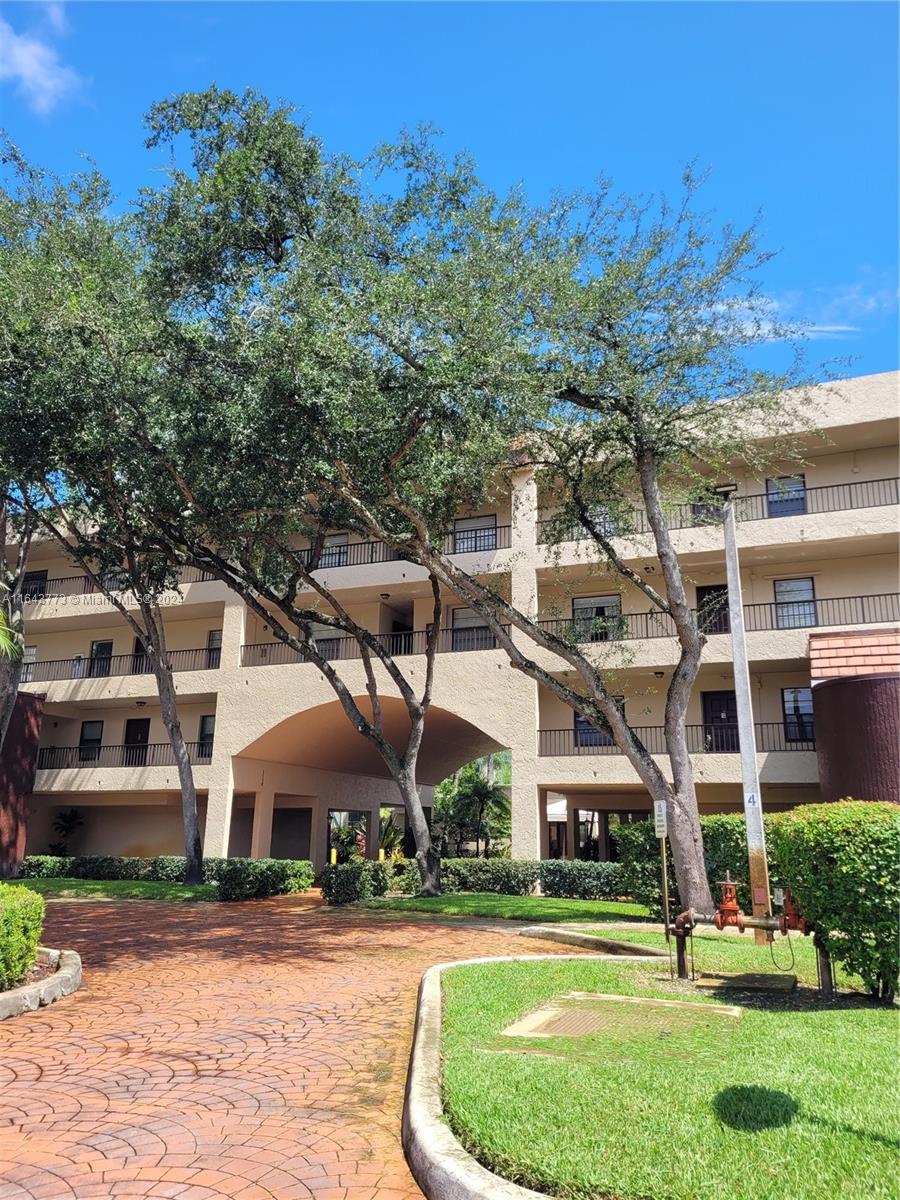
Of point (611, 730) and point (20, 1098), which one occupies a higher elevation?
point (611, 730)

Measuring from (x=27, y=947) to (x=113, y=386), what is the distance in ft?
33.2

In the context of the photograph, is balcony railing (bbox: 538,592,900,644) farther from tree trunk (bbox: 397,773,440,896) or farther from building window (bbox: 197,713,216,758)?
building window (bbox: 197,713,216,758)

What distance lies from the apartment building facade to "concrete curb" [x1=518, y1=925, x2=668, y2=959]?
6.30 m

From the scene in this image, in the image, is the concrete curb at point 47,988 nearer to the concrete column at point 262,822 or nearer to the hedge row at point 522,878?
the hedge row at point 522,878

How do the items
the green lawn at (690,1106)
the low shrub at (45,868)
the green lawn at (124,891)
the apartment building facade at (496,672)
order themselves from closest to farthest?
the green lawn at (690,1106)
the green lawn at (124,891)
the apartment building facade at (496,672)
the low shrub at (45,868)

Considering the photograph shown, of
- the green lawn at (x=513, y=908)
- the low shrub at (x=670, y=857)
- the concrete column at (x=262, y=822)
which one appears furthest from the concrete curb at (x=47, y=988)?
the concrete column at (x=262, y=822)

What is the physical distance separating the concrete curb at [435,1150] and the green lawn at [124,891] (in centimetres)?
1625

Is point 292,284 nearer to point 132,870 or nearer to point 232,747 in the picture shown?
point 232,747

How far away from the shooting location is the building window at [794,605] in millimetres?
23547

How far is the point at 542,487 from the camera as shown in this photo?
60.7ft

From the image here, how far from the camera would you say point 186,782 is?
22.8 metres

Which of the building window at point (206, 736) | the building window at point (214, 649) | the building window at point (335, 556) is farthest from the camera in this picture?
the building window at point (214, 649)

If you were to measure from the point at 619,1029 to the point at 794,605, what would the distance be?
62.7ft

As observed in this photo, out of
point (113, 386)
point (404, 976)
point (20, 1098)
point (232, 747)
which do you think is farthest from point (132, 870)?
point (20, 1098)
